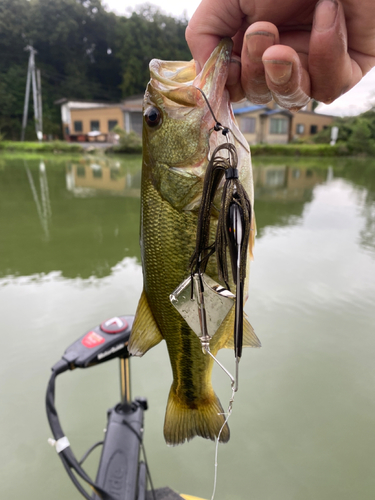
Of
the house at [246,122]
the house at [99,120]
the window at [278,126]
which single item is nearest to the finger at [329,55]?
the house at [246,122]

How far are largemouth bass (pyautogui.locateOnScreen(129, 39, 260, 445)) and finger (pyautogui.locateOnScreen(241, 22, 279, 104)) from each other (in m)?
0.06

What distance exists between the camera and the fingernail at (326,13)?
834 mm

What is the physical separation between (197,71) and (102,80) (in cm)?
4453

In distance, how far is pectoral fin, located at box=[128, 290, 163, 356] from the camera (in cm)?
120

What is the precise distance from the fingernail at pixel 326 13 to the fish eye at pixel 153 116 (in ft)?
1.65

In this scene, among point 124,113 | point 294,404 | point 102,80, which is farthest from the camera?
point 102,80

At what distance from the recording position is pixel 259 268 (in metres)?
4.24

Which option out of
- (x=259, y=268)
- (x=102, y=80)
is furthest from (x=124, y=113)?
(x=259, y=268)

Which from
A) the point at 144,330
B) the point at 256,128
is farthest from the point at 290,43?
the point at 256,128

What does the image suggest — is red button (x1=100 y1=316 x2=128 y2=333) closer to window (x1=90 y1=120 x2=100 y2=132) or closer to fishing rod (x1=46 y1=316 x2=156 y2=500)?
fishing rod (x1=46 y1=316 x2=156 y2=500)

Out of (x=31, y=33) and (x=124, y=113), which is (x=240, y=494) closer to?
(x=124, y=113)

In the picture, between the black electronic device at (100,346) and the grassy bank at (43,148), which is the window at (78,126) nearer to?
the grassy bank at (43,148)

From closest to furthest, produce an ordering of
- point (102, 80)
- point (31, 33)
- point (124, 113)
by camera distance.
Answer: point (124, 113)
point (31, 33)
point (102, 80)

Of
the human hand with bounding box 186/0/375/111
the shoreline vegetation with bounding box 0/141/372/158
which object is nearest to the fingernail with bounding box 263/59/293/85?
the human hand with bounding box 186/0/375/111
